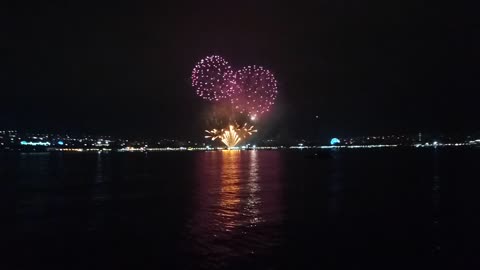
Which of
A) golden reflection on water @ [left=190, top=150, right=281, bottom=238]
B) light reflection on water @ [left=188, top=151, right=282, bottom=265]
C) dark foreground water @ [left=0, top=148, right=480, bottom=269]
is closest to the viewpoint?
dark foreground water @ [left=0, top=148, right=480, bottom=269]

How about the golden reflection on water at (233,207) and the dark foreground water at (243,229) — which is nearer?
the dark foreground water at (243,229)

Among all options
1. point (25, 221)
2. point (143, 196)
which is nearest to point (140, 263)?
point (25, 221)

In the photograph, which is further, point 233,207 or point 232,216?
point 233,207

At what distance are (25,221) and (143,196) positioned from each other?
418 inches

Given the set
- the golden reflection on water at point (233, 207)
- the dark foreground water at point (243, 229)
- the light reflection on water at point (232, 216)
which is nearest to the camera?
the dark foreground water at point (243, 229)

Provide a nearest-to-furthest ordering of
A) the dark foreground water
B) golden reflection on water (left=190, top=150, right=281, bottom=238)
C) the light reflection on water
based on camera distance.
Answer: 1. the dark foreground water
2. the light reflection on water
3. golden reflection on water (left=190, top=150, right=281, bottom=238)

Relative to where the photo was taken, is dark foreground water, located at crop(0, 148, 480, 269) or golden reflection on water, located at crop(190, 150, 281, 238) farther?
golden reflection on water, located at crop(190, 150, 281, 238)

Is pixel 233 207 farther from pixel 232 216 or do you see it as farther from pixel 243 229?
pixel 243 229

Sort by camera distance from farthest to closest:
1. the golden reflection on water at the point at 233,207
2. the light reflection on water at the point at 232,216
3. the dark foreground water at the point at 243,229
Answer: the golden reflection on water at the point at 233,207, the light reflection on water at the point at 232,216, the dark foreground water at the point at 243,229

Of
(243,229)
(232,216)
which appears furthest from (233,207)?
(243,229)

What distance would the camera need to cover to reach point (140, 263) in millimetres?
16156

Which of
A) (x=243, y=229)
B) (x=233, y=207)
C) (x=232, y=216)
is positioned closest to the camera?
(x=243, y=229)

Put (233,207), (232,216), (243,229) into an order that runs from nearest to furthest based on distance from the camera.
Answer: (243,229) → (232,216) → (233,207)

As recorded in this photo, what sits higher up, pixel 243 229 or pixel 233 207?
pixel 233 207
